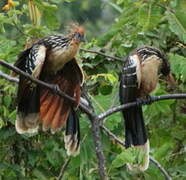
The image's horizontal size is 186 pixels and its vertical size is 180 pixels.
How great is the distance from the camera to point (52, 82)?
16.6ft

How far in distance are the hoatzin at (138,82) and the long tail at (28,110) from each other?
696mm

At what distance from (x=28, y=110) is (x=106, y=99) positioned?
70 cm

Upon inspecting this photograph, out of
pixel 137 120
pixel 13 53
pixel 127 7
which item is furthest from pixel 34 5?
pixel 137 120

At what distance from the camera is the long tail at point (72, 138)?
473cm

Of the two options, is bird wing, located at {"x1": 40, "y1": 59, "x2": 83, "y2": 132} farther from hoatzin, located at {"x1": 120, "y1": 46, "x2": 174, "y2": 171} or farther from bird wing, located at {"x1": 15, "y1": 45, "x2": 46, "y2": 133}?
hoatzin, located at {"x1": 120, "y1": 46, "x2": 174, "y2": 171}

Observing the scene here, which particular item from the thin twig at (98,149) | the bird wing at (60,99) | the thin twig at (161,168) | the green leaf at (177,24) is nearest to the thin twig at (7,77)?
the bird wing at (60,99)

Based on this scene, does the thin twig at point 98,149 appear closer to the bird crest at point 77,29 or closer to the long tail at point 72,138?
the long tail at point 72,138

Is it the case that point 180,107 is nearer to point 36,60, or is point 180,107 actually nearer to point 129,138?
point 129,138

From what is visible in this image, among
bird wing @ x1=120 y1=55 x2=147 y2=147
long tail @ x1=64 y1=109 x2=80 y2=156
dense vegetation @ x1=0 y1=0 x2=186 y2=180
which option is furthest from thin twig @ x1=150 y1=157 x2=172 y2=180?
long tail @ x1=64 y1=109 x2=80 y2=156

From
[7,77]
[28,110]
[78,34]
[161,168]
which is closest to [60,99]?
[28,110]

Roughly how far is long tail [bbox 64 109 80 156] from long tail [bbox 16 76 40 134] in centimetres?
22

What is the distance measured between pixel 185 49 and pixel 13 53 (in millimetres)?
1453

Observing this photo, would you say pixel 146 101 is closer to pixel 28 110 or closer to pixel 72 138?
pixel 72 138

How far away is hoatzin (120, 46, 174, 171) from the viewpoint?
516cm
